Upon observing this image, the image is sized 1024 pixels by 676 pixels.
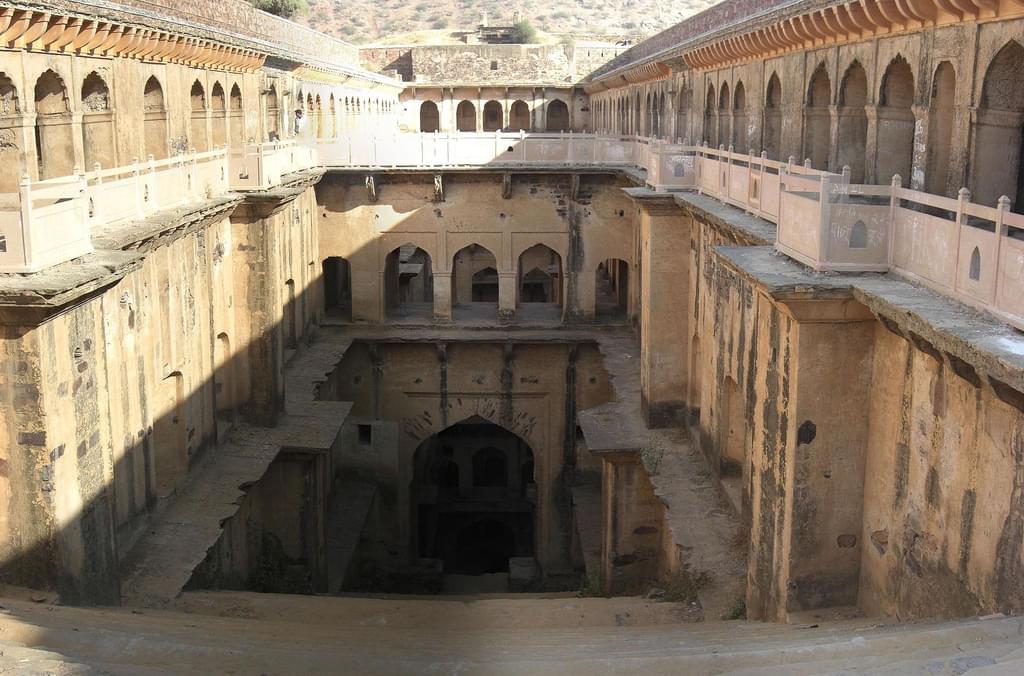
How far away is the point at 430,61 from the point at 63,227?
1407 inches

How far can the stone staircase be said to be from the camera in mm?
5820

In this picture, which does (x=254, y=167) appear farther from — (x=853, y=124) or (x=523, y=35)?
(x=523, y=35)

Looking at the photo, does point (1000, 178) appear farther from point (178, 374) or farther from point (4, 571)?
point (178, 374)

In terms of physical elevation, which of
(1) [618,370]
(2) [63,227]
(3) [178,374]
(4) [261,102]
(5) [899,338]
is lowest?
(1) [618,370]

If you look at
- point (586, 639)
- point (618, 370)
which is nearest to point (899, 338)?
point (586, 639)

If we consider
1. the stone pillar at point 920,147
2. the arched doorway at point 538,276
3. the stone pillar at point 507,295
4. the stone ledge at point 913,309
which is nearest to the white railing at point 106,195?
the stone ledge at point 913,309

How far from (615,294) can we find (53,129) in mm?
15862

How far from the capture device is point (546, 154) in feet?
74.1

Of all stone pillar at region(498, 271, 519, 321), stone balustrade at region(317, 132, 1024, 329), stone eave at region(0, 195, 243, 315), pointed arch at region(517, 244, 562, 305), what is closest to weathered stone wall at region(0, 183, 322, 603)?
stone eave at region(0, 195, 243, 315)

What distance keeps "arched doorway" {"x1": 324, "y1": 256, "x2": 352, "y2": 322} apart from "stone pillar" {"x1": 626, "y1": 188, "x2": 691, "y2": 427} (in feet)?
28.6

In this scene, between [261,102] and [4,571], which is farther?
[261,102]

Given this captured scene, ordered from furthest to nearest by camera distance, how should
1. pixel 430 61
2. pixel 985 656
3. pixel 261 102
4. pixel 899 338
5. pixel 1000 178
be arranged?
pixel 430 61, pixel 261 102, pixel 1000 178, pixel 899 338, pixel 985 656

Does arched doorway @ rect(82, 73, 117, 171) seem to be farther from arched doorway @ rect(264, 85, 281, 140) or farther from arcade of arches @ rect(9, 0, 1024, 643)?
arched doorway @ rect(264, 85, 281, 140)

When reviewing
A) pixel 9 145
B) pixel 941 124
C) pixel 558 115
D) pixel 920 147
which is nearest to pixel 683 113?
pixel 920 147
